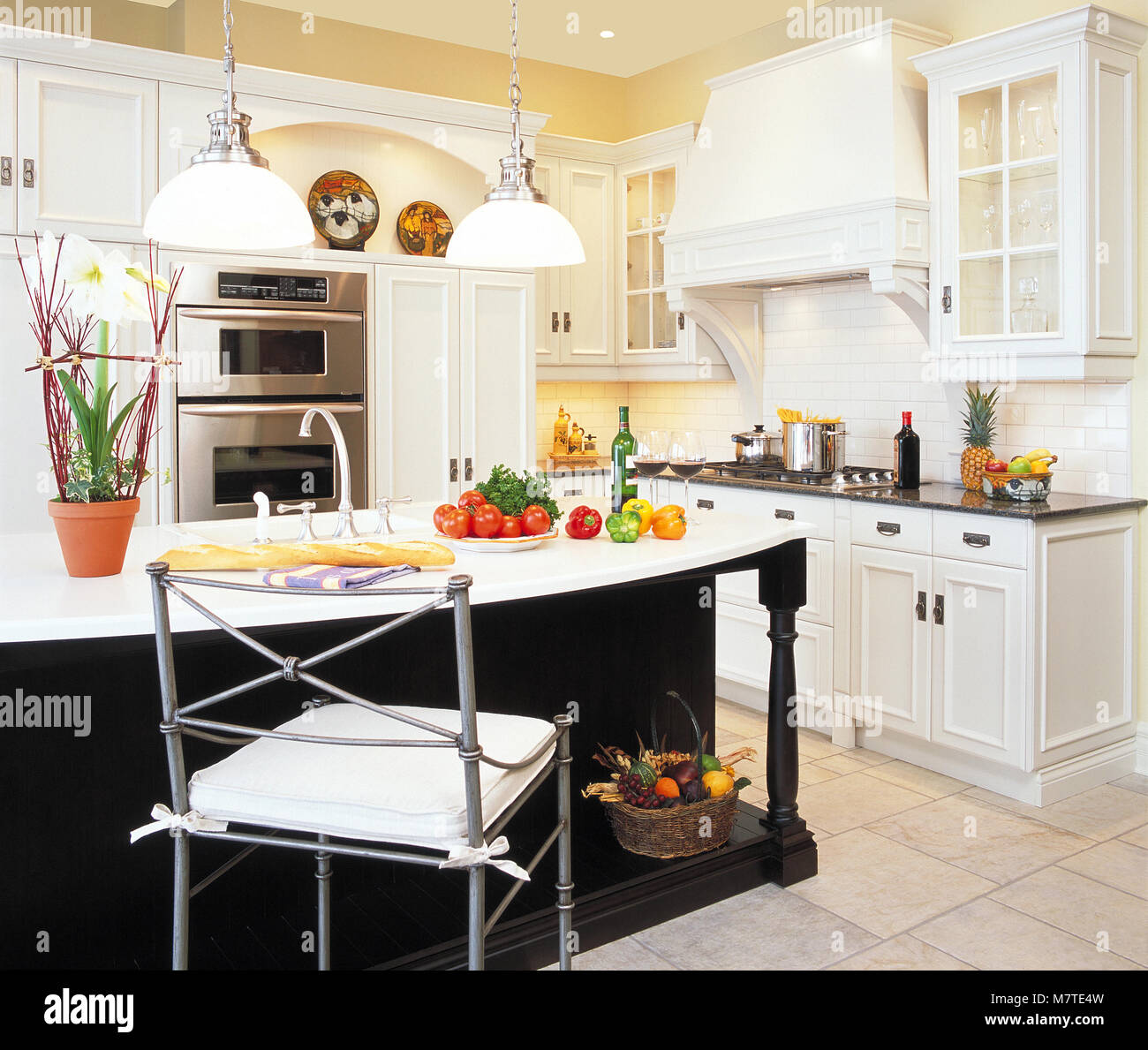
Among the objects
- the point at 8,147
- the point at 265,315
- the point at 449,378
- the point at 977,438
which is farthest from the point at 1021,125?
the point at 8,147

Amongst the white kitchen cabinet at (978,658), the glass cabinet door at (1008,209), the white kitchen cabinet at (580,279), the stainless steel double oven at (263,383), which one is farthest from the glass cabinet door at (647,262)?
the white kitchen cabinet at (978,658)

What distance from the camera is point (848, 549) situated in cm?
414

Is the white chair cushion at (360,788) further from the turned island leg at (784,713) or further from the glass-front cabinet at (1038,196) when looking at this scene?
the glass-front cabinet at (1038,196)

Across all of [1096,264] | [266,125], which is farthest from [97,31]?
[1096,264]

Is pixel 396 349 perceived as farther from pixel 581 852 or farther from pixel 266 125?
pixel 581 852

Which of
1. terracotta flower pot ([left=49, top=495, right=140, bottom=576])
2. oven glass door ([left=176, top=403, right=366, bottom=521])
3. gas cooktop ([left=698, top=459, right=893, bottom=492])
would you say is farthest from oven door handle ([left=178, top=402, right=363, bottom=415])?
terracotta flower pot ([left=49, top=495, right=140, bottom=576])

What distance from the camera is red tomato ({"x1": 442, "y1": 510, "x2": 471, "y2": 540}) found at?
2568 mm

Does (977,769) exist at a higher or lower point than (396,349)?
lower

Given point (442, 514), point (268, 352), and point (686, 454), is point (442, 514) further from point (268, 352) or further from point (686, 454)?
point (268, 352)

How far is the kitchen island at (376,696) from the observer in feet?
6.84

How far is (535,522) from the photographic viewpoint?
101 inches

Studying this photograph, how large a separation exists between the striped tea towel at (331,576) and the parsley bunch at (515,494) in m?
0.43

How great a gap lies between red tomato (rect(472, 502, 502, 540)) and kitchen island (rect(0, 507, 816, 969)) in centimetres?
7
